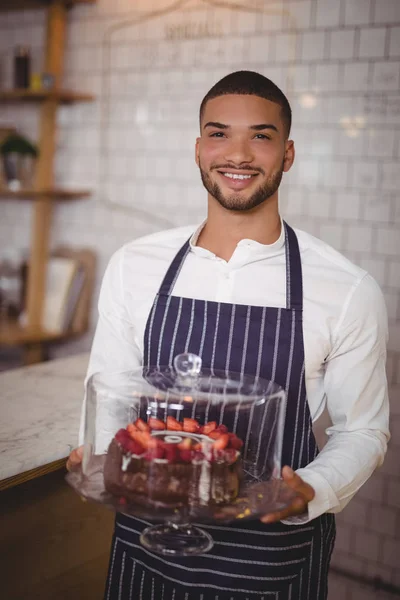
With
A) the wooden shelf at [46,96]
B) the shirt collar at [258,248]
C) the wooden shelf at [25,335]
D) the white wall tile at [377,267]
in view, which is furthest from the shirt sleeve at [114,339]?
the wooden shelf at [46,96]

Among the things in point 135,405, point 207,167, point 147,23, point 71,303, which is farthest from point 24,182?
point 135,405

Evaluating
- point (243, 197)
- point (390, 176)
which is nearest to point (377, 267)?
point (390, 176)

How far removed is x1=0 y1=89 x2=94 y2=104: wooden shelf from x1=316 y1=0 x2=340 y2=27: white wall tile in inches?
53.2

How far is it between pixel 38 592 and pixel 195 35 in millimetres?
2761

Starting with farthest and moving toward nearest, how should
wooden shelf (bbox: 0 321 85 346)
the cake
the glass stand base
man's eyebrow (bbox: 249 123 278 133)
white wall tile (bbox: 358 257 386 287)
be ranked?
wooden shelf (bbox: 0 321 85 346) < white wall tile (bbox: 358 257 386 287) < man's eyebrow (bbox: 249 123 278 133) < the glass stand base < the cake

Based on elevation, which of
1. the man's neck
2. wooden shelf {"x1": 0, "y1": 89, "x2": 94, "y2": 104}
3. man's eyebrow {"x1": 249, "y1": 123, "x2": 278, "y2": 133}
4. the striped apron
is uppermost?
wooden shelf {"x1": 0, "y1": 89, "x2": 94, "y2": 104}

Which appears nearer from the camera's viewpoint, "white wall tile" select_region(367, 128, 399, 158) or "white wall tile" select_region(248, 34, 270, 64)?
"white wall tile" select_region(367, 128, 399, 158)

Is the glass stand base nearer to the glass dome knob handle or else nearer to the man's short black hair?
the glass dome knob handle

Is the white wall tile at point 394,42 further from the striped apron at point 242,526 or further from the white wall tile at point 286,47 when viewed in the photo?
the striped apron at point 242,526

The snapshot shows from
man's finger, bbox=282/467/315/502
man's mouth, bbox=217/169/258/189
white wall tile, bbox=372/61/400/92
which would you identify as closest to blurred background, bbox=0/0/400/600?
white wall tile, bbox=372/61/400/92

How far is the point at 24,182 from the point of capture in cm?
406

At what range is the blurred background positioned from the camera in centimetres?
315

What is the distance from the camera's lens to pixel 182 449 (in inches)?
52.1

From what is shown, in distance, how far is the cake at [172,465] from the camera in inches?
51.2
